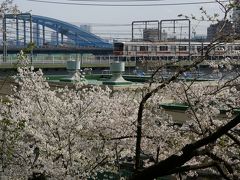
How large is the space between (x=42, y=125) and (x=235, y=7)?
361cm

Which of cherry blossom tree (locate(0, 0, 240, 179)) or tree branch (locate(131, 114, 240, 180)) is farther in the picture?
cherry blossom tree (locate(0, 0, 240, 179))

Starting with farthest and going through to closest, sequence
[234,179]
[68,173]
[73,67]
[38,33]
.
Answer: [38,33] < [73,67] < [68,173] < [234,179]

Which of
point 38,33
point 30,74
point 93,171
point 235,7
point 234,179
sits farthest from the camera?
point 38,33

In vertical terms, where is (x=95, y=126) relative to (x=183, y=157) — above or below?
below

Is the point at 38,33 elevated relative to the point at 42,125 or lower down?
elevated

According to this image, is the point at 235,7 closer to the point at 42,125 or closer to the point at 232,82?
the point at 232,82

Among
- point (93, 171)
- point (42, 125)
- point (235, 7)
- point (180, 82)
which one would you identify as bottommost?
point (93, 171)

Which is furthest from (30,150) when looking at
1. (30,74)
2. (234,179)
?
(234,179)

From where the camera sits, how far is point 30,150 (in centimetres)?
652

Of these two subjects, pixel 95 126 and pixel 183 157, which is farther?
pixel 95 126

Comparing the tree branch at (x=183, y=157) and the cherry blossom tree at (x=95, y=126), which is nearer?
the tree branch at (x=183, y=157)

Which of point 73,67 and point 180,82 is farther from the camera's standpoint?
point 73,67

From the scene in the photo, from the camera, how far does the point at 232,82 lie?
6.57 meters

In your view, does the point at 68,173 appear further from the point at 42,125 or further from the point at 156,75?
the point at 156,75
